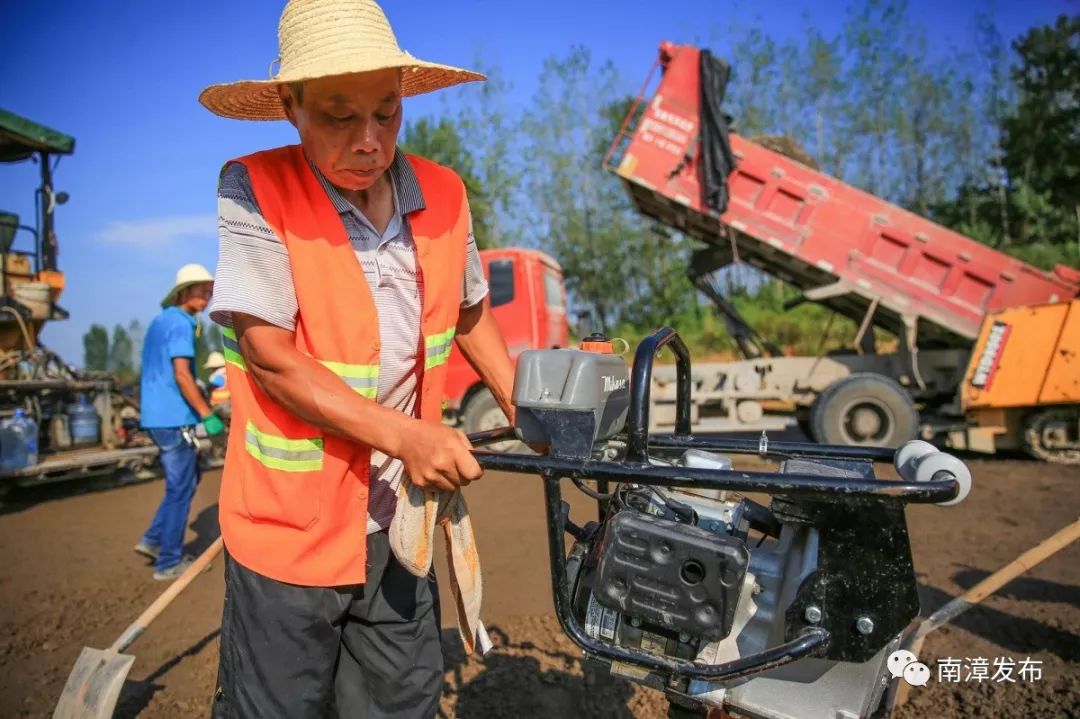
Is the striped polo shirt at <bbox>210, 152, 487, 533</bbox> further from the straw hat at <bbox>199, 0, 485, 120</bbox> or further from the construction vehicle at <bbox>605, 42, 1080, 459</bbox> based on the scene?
the construction vehicle at <bbox>605, 42, 1080, 459</bbox>

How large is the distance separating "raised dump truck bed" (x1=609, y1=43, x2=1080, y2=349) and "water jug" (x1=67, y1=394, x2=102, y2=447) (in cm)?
593

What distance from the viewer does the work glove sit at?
4594mm

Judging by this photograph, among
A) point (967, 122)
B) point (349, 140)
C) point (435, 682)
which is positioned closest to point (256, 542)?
point (435, 682)

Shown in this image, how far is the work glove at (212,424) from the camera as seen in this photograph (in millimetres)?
4594

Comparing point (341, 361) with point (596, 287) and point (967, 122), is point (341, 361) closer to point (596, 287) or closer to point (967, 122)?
point (596, 287)

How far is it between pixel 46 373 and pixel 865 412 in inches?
314

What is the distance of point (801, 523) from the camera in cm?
148

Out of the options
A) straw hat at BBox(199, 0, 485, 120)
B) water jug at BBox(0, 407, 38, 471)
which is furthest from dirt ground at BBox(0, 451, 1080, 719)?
straw hat at BBox(199, 0, 485, 120)

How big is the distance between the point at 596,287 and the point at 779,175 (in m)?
17.5

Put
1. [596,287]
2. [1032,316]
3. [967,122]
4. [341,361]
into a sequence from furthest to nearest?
[596,287] < [967,122] < [1032,316] < [341,361]

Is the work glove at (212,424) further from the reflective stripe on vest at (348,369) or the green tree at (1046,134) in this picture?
the green tree at (1046,134)

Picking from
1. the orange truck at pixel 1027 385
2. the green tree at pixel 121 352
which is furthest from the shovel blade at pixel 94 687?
the green tree at pixel 121 352

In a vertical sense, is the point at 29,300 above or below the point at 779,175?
below

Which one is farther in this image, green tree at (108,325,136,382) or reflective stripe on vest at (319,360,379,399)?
green tree at (108,325,136,382)
